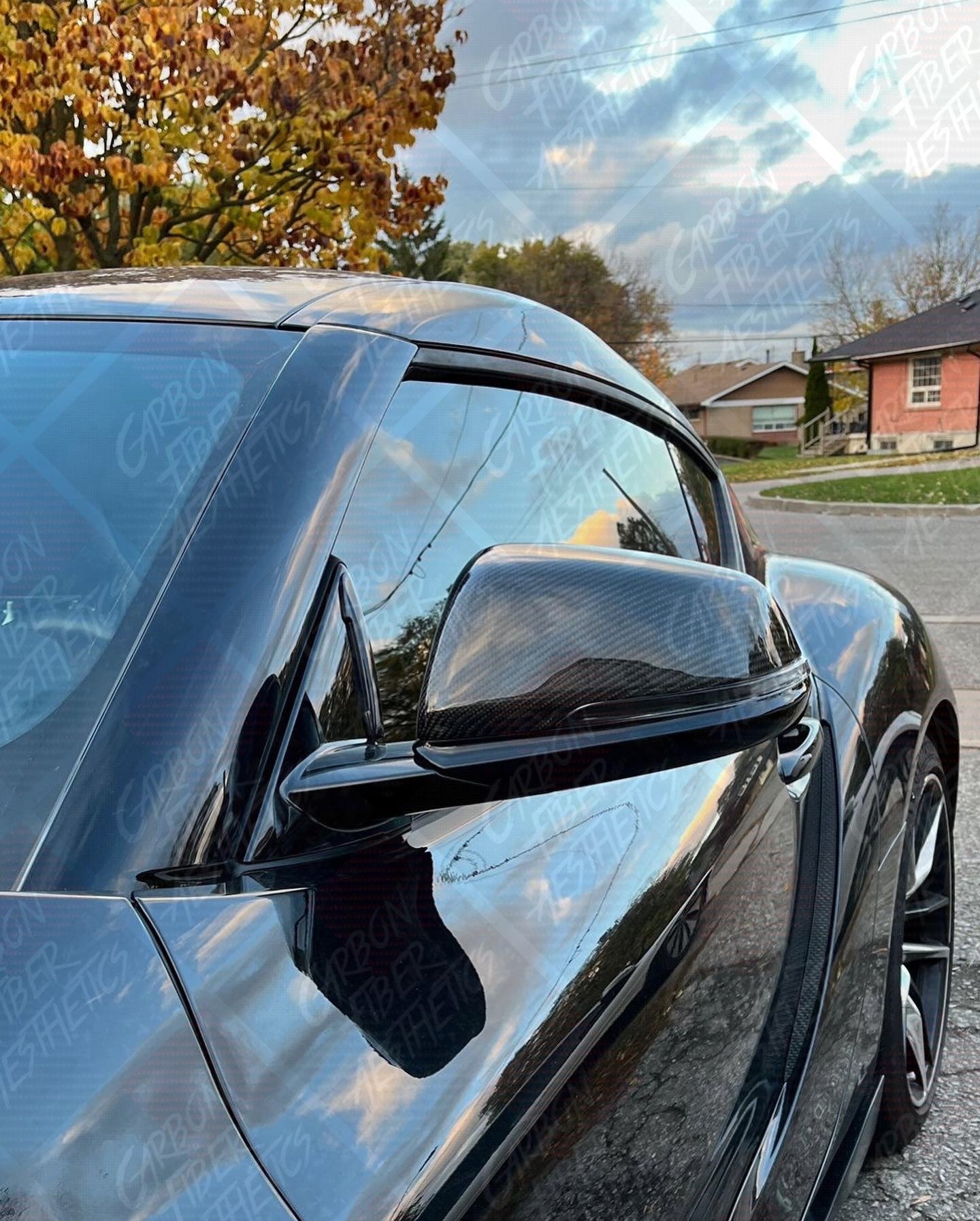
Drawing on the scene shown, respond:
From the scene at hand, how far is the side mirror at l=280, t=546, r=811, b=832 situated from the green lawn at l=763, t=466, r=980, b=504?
1639cm

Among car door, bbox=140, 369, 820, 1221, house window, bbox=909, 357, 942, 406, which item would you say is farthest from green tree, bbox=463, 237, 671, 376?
car door, bbox=140, 369, 820, 1221

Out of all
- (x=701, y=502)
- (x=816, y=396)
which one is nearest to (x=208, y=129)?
(x=701, y=502)

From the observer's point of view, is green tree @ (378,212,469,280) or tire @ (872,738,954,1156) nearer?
tire @ (872,738,954,1156)

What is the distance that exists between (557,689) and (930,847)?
1.91 metres

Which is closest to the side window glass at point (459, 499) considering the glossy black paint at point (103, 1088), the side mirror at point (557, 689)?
the side mirror at point (557, 689)

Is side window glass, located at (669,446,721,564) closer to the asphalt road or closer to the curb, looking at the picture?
the asphalt road

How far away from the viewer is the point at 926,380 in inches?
1607

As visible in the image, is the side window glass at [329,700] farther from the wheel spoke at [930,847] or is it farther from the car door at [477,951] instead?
the wheel spoke at [930,847]

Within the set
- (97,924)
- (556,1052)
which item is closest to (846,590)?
(556,1052)

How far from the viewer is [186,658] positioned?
999mm

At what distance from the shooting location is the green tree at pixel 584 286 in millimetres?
46656

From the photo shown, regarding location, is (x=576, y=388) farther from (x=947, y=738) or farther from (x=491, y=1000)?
(x=947, y=738)

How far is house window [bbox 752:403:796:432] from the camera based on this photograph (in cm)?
8169

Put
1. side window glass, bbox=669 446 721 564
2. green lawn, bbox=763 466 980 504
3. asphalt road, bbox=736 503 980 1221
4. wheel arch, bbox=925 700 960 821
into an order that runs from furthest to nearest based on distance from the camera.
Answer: green lawn, bbox=763 466 980 504 → wheel arch, bbox=925 700 960 821 → asphalt road, bbox=736 503 980 1221 → side window glass, bbox=669 446 721 564
